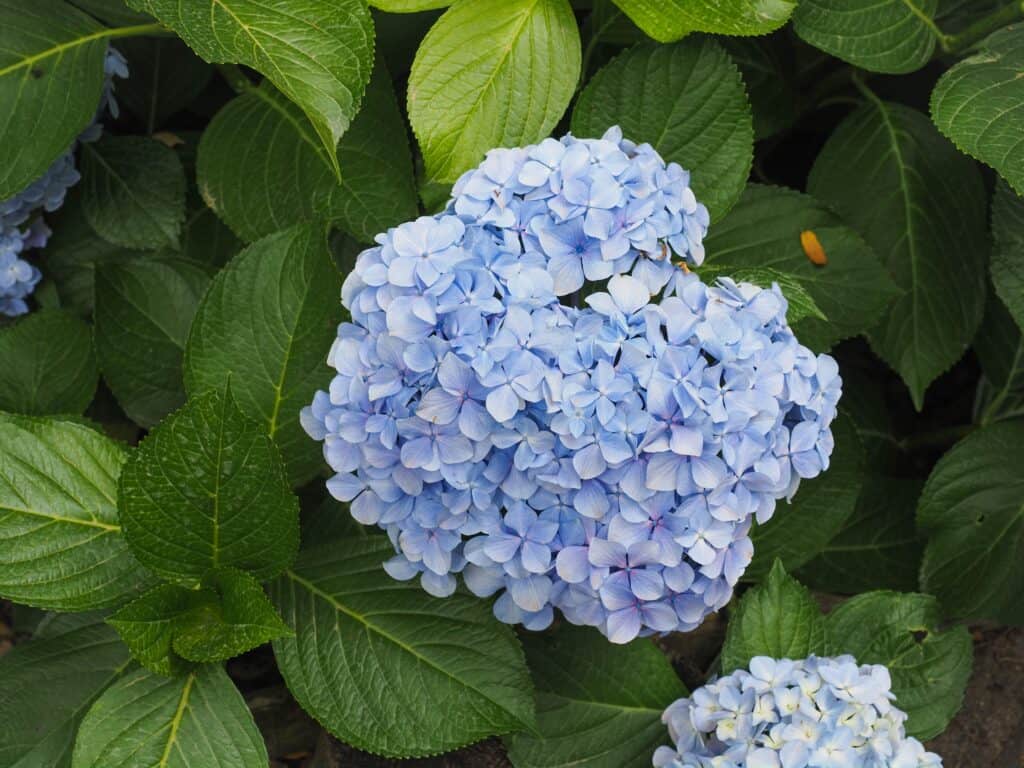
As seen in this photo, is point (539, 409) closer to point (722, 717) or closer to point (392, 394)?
point (392, 394)

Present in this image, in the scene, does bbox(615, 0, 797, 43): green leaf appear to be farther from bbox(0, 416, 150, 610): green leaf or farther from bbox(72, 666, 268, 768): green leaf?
bbox(72, 666, 268, 768): green leaf

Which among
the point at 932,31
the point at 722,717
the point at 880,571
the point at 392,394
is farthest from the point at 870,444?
the point at 392,394

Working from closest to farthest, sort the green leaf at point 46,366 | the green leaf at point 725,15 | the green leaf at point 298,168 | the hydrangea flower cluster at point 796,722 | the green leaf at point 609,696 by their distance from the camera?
1. the hydrangea flower cluster at point 796,722
2. the green leaf at point 725,15
3. the green leaf at point 609,696
4. the green leaf at point 298,168
5. the green leaf at point 46,366

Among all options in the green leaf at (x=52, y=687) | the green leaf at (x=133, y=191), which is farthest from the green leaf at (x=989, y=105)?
the green leaf at (x=52, y=687)

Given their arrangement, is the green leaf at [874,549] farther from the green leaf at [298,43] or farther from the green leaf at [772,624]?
the green leaf at [298,43]

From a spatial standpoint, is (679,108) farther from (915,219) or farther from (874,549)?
(874,549)

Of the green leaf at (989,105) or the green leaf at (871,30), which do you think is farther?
the green leaf at (871,30)
